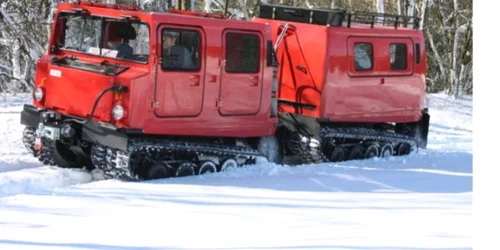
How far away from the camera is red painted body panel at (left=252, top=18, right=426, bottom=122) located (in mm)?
12477

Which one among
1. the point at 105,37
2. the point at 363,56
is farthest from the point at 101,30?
the point at 363,56

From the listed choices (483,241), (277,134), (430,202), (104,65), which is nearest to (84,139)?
(104,65)

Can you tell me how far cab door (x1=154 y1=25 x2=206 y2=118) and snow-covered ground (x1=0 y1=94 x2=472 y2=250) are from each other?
939 millimetres

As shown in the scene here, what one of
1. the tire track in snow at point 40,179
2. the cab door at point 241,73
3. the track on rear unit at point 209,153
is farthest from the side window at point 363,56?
the tire track in snow at point 40,179

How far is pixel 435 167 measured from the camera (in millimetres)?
12773

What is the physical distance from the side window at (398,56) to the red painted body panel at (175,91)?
3.02 metres

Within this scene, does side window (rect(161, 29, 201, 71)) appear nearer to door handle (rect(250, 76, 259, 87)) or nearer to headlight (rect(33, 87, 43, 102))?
door handle (rect(250, 76, 259, 87))

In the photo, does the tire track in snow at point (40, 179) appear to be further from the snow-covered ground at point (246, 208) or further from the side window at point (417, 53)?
the side window at point (417, 53)

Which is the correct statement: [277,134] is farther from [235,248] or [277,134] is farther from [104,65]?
[235,248]

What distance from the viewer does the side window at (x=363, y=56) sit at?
13.0m

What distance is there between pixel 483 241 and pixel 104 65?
7685mm

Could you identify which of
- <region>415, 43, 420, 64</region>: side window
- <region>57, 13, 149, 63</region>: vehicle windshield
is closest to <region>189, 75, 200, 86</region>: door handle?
<region>57, 13, 149, 63</region>: vehicle windshield

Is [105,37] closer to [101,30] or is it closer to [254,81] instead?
[101,30]

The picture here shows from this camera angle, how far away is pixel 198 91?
10.7m
